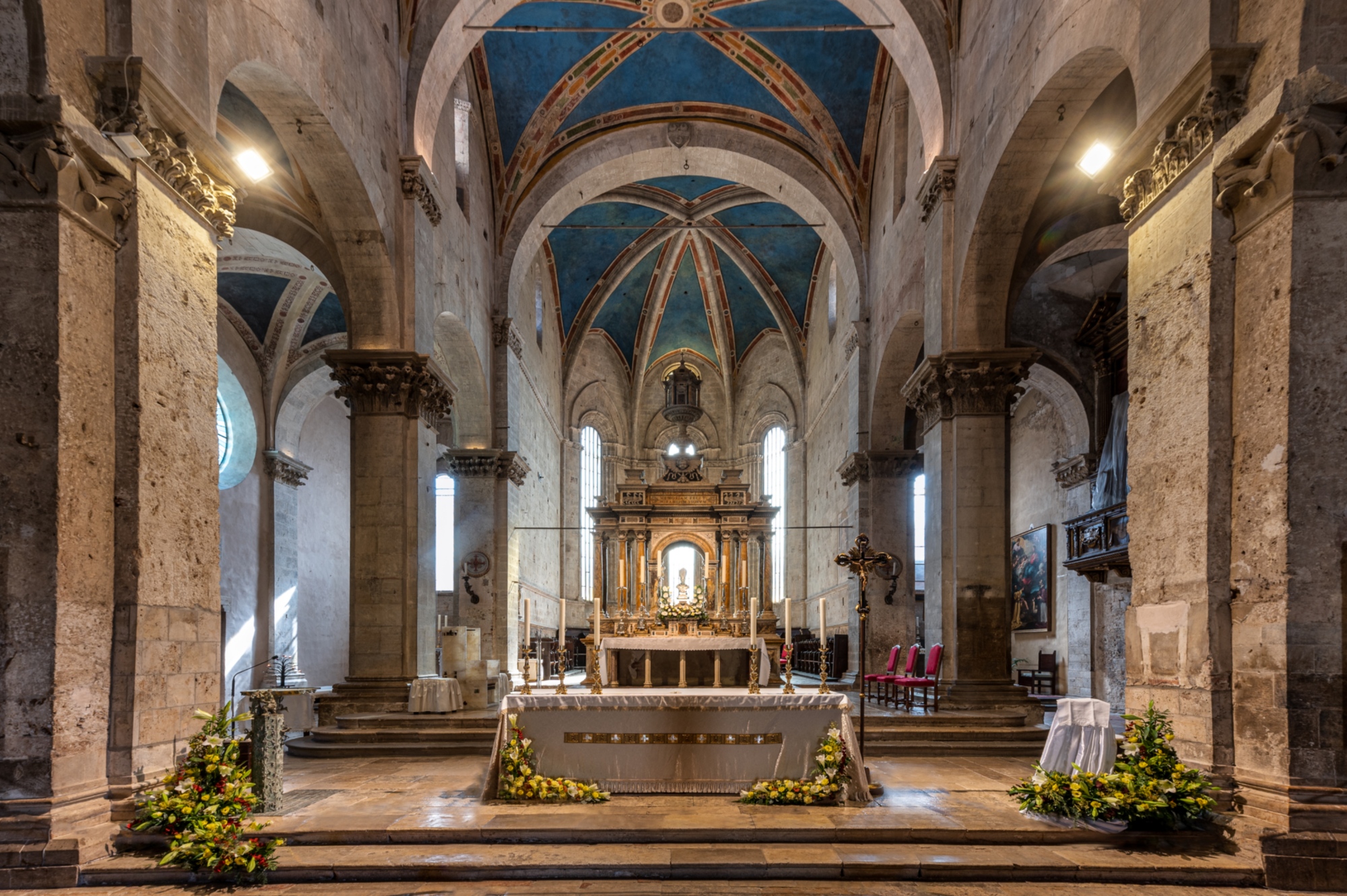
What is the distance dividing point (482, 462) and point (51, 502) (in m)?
12.7

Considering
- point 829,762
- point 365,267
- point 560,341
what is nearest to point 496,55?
point 365,267

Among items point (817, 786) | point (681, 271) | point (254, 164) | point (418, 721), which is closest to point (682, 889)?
point (817, 786)

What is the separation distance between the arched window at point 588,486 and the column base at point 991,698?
1760 cm

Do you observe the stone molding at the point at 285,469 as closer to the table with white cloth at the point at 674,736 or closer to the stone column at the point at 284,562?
the stone column at the point at 284,562

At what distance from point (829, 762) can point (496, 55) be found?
13.4 m

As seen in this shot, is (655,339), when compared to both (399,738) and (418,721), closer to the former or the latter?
(418,721)

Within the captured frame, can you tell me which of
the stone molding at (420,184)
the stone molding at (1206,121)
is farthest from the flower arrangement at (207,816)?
the stone molding at (420,184)

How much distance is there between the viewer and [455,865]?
18.8ft

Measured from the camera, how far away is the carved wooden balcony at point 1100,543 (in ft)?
41.7

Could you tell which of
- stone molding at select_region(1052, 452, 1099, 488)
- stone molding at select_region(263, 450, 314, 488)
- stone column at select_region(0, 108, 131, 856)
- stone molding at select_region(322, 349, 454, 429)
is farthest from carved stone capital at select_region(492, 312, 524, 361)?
stone column at select_region(0, 108, 131, 856)

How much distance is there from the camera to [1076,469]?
1645 centimetres

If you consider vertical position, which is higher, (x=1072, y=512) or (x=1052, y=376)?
(x=1052, y=376)

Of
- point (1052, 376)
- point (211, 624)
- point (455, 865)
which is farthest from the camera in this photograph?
point (1052, 376)

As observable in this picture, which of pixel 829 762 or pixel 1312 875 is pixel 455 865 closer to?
pixel 829 762
